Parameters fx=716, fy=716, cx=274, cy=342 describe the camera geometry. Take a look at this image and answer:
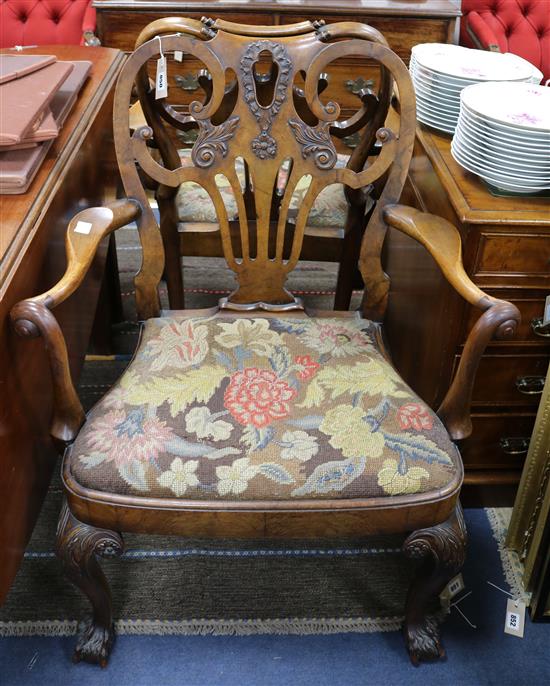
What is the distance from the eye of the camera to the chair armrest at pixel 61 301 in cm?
99

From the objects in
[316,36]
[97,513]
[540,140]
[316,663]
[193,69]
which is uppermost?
[316,36]

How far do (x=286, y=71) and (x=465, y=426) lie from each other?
649 millimetres

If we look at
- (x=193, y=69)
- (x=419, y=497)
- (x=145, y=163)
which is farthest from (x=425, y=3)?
(x=419, y=497)

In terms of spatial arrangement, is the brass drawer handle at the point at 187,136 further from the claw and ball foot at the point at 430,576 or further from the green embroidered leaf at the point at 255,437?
the claw and ball foot at the point at 430,576

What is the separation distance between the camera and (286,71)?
1183mm

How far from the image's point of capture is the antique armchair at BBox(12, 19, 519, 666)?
104cm

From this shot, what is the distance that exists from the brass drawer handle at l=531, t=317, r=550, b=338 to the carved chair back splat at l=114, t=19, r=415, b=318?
0.28 metres

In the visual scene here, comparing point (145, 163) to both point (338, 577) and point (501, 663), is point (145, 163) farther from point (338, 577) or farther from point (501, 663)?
point (501, 663)

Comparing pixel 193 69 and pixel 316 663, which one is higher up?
pixel 193 69

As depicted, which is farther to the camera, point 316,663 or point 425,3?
point 425,3

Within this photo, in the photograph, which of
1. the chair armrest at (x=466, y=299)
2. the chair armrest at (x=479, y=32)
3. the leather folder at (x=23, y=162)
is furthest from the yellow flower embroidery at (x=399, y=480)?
the chair armrest at (x=479, y=32)

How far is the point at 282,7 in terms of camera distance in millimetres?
2189

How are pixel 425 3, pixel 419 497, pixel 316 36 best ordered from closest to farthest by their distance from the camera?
pixel 419 497
pixel 316 36
pixel 425 3

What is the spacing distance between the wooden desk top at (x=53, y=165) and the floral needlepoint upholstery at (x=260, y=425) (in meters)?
0.28
